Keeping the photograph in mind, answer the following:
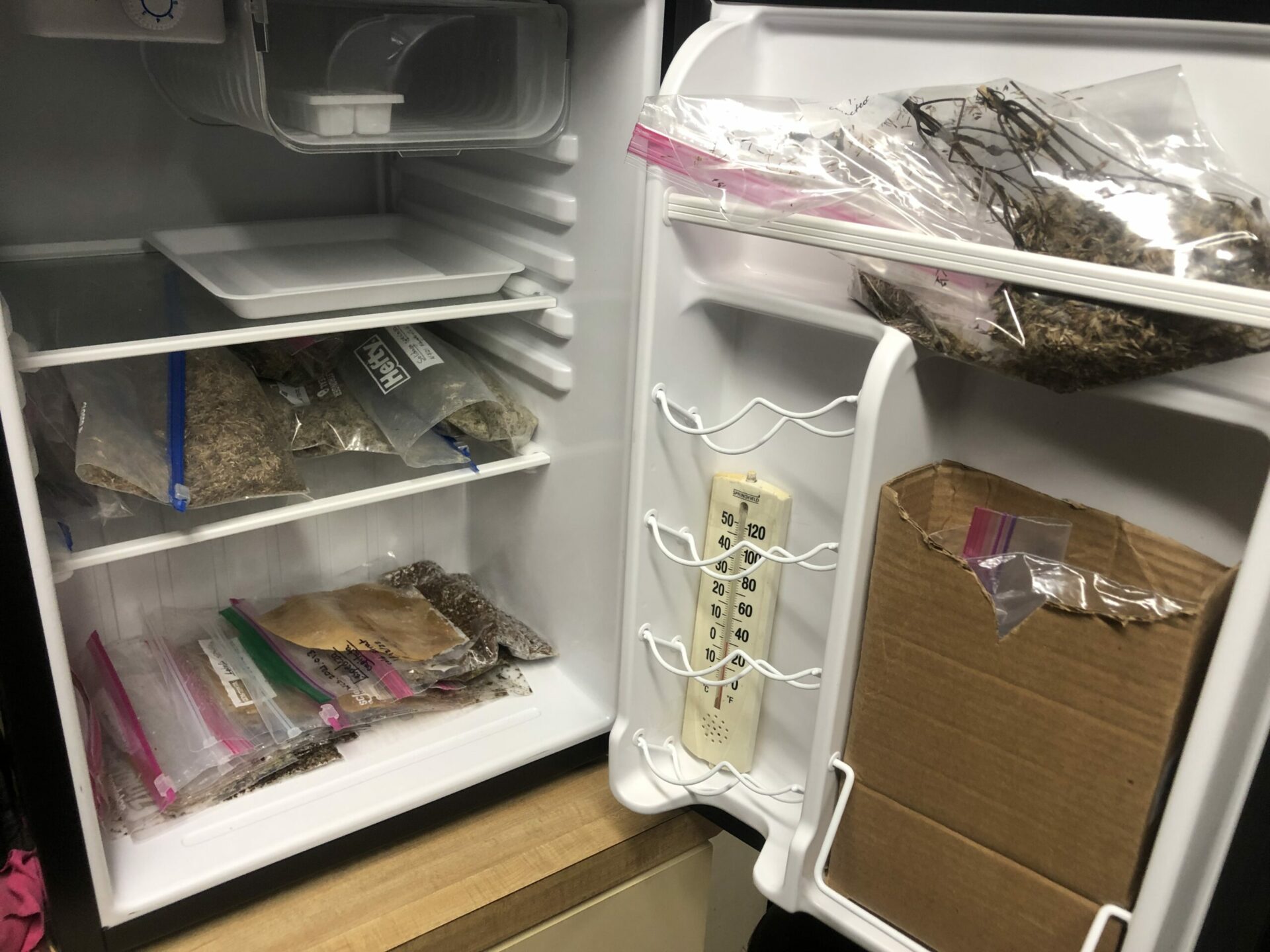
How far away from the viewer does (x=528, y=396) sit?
114 cm

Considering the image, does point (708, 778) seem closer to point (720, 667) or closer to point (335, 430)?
point (720, 667)

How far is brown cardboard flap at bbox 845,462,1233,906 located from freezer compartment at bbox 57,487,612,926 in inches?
17.6

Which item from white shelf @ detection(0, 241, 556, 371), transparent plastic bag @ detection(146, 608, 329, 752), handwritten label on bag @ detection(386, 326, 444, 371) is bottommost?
transparent plastic bag @ detection(146, 608, 329, 752)

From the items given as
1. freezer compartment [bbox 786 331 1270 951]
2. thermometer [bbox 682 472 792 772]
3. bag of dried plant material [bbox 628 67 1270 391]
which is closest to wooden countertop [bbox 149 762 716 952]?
thermometer [bbox 682 472 792 772]

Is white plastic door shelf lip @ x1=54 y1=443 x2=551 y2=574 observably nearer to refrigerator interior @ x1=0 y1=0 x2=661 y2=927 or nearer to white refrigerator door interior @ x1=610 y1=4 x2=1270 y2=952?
refrigerator interior @ x1=0 y1=0 x2=661 y2=927

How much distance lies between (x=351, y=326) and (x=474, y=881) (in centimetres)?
54

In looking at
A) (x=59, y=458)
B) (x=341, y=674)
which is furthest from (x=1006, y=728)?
(x=59, y=458)

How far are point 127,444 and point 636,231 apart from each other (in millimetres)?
497

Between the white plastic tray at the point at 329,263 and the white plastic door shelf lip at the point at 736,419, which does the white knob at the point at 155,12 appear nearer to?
the white plastic tray at the point at 329,263

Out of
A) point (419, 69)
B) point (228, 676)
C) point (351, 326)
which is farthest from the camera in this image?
point (228, 676)

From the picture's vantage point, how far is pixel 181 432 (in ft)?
2.90

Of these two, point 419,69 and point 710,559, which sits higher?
point 419,69

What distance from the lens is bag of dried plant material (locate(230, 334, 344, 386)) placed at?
1055 mm

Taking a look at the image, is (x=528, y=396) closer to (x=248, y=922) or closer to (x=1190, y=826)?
(x=248, y=922)
